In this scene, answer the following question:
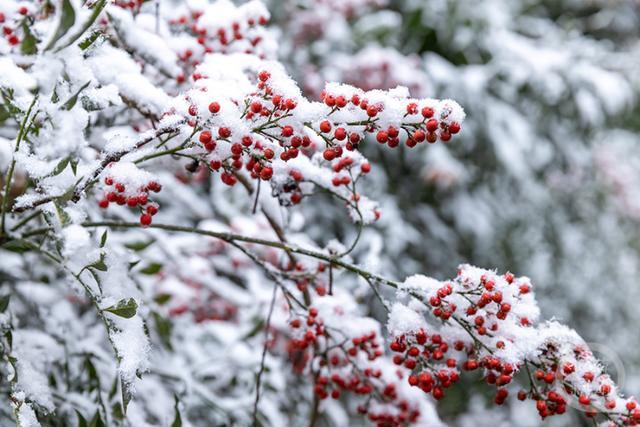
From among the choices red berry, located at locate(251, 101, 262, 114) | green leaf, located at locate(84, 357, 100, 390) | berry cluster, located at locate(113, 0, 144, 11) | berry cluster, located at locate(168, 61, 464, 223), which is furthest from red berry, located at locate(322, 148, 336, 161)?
green leaf, located at locate(84, 357, 100, 390)

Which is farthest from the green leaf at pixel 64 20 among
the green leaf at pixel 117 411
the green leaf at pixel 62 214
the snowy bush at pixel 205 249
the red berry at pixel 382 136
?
the green leaf at pixel 117 411

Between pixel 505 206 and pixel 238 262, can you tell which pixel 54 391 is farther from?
pixel 505 206

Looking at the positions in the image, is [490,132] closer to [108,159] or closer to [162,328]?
[162,328]

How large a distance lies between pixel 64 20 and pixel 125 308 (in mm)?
455

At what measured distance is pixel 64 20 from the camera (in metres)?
0.83

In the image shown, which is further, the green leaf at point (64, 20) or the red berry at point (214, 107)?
the red berry at point (214, 107)

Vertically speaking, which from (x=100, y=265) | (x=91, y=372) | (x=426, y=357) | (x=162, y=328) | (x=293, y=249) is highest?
(x=100, y=265)

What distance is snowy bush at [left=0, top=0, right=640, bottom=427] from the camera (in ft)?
3.50

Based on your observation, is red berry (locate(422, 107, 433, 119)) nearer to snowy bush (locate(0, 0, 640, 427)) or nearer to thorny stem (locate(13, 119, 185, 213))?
snowy bush (locate(0, 0, 640, 427))

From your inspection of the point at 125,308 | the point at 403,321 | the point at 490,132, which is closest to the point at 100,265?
the point at 125,308

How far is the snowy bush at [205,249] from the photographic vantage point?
3.50ft

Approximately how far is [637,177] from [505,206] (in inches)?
63.3

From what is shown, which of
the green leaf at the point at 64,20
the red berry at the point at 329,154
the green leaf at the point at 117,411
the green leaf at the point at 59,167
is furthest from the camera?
the green leaf at the point at 117,411

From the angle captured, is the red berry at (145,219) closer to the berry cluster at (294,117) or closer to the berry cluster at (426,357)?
the berry cluster at (294,117)
